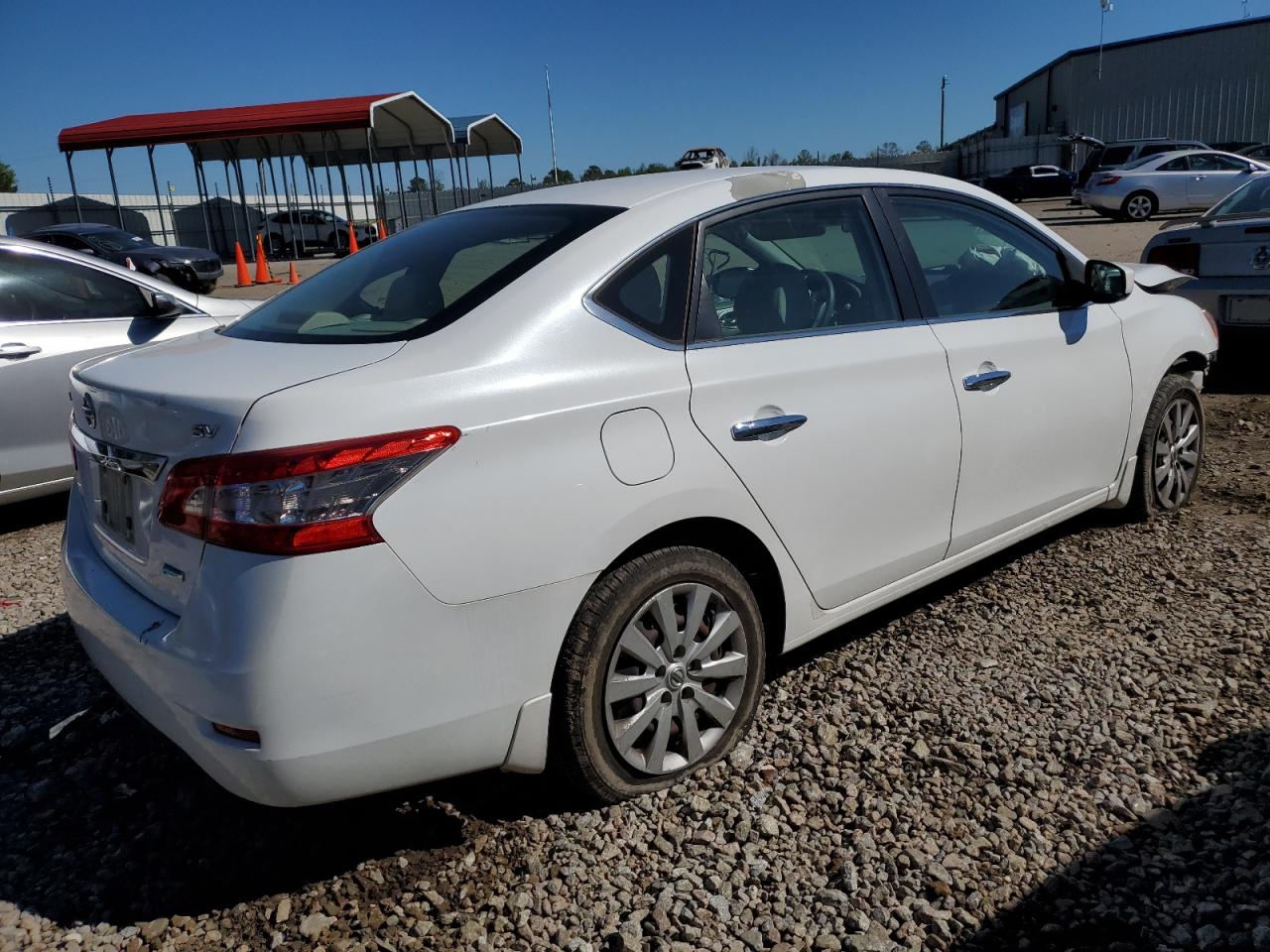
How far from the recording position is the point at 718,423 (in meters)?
2.63

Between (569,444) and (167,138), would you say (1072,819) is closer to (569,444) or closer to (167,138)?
(569,444)

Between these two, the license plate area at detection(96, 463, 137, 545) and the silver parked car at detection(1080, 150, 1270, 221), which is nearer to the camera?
the license plate area at detection(96, 463, 137, 545)

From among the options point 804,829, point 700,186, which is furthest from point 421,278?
point 804,829

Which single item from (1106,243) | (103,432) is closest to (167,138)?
(1106,243)

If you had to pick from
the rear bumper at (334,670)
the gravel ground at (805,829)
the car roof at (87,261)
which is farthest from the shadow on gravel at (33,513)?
the rear bumper at (334,670)

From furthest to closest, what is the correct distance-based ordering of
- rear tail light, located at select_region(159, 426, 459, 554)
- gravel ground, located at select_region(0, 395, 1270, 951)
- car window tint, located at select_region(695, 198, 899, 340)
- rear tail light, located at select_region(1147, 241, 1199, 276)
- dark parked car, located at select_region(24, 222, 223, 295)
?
dark parked car, located at select_region(24, 222, 223, 295)
rear tail light, located at select_region(1147, 241, 1199, 276)
car window tint, located at select_region(695, 198, 899, 340)
gravel ground, located at select_region(0, 395, 1270, 951)
rear tail light, located at select_region(159, 426, 459, 554)

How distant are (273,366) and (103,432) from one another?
1.76 feet

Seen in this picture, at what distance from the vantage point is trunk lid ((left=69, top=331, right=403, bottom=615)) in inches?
86.3

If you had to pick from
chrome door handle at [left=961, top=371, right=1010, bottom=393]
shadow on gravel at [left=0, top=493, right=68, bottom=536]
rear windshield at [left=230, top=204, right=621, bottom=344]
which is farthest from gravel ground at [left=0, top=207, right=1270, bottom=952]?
shadow on gravel at [left=0, top=493, right=68, bottom=536]

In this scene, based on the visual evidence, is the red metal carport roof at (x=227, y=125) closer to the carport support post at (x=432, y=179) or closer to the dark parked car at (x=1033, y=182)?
the carport support post at (x=432, y=179)

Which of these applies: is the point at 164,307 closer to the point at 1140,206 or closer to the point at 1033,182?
the point at 1140,206

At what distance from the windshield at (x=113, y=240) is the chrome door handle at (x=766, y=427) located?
18.8 meters

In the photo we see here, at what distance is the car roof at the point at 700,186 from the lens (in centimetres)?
288

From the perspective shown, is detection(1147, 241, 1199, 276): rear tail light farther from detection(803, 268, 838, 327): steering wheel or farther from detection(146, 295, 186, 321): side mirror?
detection(146, 295, 186, 321): side mirror
